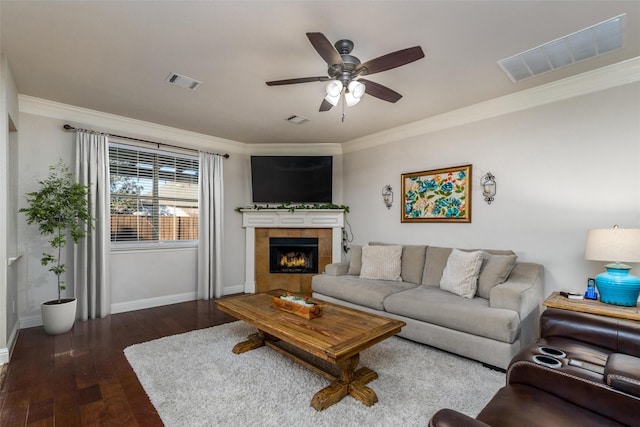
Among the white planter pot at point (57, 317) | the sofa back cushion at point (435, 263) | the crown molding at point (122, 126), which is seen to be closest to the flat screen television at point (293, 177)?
the crown molding at point (122, 126)

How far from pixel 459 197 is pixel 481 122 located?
0.92 meters

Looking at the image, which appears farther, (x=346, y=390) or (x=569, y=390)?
(x=346, y=390)

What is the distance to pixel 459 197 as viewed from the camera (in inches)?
151

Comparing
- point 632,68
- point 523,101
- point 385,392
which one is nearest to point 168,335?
point 385,392

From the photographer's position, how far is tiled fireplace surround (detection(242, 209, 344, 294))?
16.6 feet

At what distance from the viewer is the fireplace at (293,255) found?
5.14 metres

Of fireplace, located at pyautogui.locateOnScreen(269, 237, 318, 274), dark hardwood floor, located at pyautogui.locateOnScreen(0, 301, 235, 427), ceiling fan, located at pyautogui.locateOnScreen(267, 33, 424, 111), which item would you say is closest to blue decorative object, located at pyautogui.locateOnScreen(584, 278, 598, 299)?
ceiling fan, located at pyautogui.locateOnScreen(267, 33, 424, 111)

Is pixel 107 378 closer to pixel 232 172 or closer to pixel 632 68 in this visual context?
pixel 232 172

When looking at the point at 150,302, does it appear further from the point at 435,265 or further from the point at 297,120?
the point at 435,265

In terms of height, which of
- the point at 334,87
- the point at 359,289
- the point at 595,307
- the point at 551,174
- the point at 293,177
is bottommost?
the point at 359,289

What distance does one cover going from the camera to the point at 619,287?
2336 millimetres

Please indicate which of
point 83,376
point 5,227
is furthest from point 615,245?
point 5,227

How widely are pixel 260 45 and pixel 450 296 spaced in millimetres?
2858

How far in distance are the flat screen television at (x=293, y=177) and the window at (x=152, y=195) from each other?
3.32ft
